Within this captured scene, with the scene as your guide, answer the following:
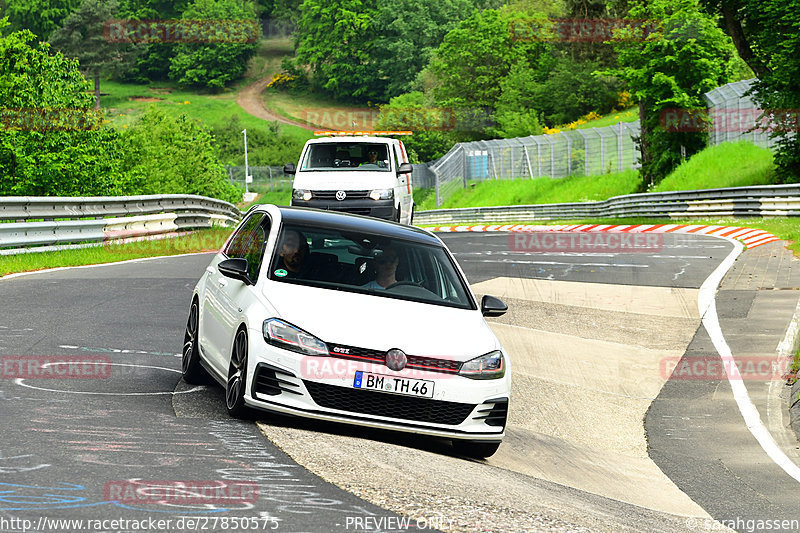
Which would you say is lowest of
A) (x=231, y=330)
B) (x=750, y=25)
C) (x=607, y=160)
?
(x=607, y=160)

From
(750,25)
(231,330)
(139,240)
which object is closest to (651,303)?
(231,330)

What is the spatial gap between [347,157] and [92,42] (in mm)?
153832

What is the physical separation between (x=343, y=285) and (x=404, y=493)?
2.81m

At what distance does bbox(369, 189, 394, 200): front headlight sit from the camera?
65.3 ft

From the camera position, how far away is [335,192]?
20.0 metres

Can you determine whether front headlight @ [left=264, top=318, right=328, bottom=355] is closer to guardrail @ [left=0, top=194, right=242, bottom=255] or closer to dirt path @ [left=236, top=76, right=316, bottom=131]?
guardrail @ [left=0, top=194, right=242, bottom=255]

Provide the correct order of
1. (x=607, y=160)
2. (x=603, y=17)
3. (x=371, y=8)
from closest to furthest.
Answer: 1. (x=607, y=160)
2. (x=603, y=17)
3. (x=371, y=8)

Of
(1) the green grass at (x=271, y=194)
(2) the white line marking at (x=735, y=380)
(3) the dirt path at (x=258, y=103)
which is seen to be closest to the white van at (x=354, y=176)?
(2) the white line marking at (x=735, y=380)

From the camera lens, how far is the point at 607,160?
56.4 meters

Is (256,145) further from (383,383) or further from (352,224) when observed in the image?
(383,383)

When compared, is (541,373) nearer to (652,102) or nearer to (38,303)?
(38,303)

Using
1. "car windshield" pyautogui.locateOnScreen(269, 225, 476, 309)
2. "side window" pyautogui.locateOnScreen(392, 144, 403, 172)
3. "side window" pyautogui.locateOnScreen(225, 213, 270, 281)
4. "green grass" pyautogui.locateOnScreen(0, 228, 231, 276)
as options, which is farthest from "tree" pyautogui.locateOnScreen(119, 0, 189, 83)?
"car windshield" pyautogui.locateOnScreen(269, 225, 476, 309)

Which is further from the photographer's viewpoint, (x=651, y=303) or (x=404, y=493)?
(x=651, y=303)

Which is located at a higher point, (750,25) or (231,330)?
(750,25)
